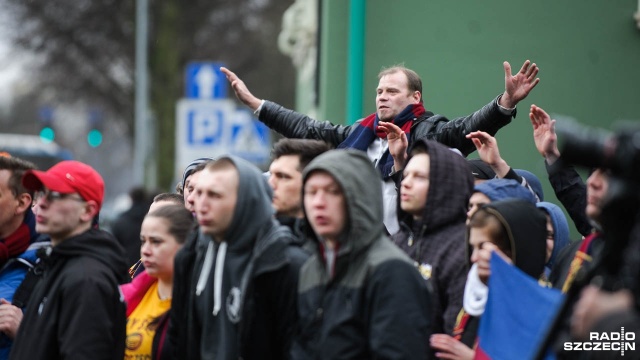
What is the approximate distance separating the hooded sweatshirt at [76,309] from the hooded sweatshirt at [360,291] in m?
0.99

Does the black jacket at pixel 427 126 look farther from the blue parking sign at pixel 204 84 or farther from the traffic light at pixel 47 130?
the traffic light at pixel 47 130

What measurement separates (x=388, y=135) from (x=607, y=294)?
355 cm

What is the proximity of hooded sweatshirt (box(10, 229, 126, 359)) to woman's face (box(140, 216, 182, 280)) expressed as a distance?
17 centimetres

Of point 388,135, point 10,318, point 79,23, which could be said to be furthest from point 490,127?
point 79,23

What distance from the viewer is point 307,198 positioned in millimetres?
5363

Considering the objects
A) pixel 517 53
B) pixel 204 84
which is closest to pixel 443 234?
pixel 517 53

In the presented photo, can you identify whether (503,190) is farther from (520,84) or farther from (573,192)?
(520,84)

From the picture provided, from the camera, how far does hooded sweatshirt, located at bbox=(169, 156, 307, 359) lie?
5.36m

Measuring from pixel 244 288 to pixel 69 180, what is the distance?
1318 millimetres

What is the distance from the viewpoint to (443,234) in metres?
5.95

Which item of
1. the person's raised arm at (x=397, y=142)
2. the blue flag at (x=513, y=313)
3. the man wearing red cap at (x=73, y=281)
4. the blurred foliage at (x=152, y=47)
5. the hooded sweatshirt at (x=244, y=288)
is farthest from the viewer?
the blurred foliage at (x=152, y=47)
